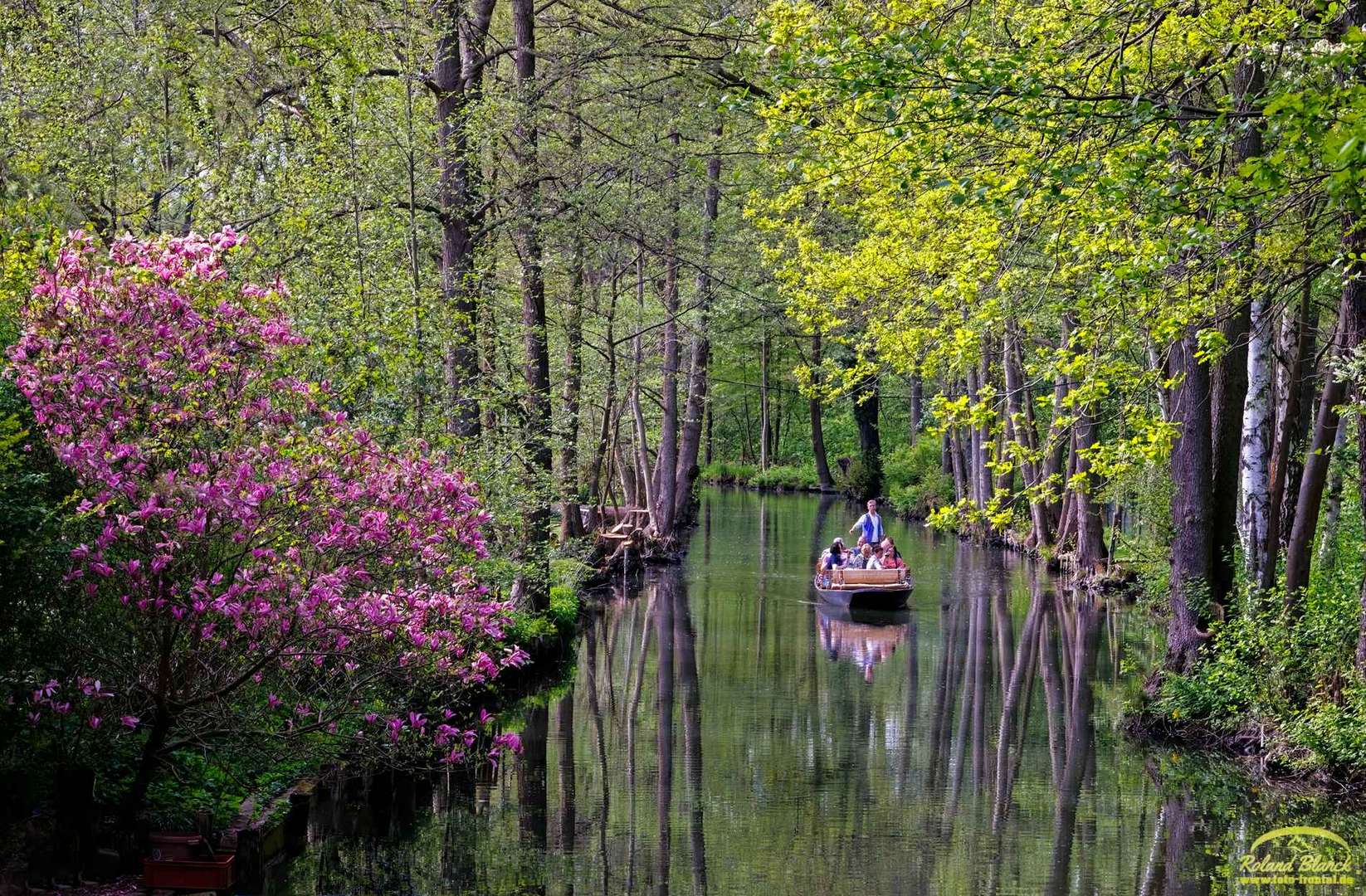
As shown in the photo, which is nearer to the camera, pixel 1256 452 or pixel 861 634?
pixel 1256 452

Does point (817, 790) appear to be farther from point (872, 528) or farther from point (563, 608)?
point (872, 528)

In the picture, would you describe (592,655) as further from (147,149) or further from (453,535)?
(453,535)

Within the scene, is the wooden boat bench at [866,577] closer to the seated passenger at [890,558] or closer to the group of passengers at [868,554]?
the group of passengers at [868,554]

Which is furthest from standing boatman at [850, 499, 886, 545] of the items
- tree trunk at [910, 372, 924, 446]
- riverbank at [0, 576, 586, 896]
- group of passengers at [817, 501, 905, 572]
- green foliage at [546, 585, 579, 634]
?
tree trunk at [910, 372, 924, 446]

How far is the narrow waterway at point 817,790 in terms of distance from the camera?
9781 millimetres

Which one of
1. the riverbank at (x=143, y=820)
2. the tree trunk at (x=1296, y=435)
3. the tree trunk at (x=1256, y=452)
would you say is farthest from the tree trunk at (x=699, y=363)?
the riverbank at (x=143, y=820)

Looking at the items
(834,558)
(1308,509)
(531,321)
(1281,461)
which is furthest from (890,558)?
(1308,509)

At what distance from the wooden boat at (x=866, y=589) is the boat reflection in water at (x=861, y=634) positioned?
140 millimetres

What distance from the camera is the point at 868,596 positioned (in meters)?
23.5

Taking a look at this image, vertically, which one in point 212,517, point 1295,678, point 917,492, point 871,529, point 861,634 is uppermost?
point 917,492

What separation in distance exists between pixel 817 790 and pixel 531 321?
965 cm

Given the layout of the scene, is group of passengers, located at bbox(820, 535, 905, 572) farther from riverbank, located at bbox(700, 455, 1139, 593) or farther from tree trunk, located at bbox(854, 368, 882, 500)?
tree trunk, located at bbox(854, 368, 882, 500)

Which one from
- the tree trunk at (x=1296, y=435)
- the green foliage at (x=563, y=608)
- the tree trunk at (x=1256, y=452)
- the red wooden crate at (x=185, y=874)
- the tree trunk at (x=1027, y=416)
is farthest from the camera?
the tree trunk at (x=1027, y=416)

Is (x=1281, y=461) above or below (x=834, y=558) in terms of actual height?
above
